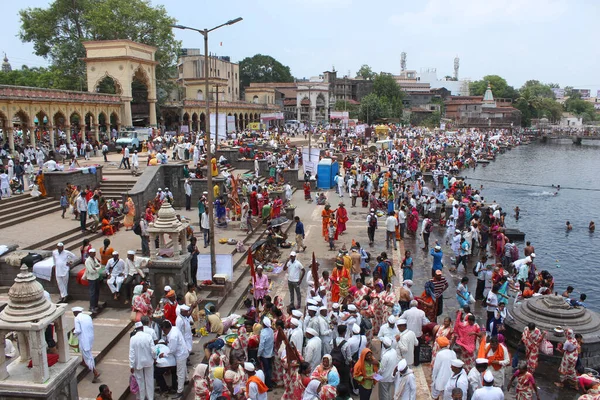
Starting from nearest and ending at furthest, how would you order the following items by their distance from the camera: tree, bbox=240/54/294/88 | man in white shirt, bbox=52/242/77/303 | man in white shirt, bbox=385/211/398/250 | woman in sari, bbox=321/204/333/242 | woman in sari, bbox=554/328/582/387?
woman in sari, bbox=554/328/582/387 → man in white shirt, bbox=52/242/77/303 → man in white shirt, bbox=385/211/398/250 → woman in sari, bbox=321/204/333/242 → tree, bbox=240/54/294/88

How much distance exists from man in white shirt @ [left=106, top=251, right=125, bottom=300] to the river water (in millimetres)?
13525

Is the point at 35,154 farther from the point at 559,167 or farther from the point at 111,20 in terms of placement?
the point at 559,167

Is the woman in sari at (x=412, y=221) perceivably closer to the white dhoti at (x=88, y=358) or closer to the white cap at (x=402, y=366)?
the white cap at (x=402, y=366)

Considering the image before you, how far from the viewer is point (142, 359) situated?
6918 millimetres

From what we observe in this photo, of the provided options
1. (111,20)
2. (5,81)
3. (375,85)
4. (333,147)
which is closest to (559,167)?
(333,147)

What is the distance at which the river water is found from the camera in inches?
739

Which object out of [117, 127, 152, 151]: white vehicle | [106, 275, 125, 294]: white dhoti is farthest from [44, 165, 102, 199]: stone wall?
[117, 127, 152, 151]: white vehicle

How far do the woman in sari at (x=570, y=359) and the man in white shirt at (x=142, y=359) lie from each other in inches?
271

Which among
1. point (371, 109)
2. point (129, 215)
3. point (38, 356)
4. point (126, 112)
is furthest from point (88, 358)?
point (371, 109)

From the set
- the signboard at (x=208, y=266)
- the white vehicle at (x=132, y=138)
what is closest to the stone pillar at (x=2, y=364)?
the signboard at (x=208, y=266)

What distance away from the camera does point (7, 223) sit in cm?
1446

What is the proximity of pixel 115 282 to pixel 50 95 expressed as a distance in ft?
72.5

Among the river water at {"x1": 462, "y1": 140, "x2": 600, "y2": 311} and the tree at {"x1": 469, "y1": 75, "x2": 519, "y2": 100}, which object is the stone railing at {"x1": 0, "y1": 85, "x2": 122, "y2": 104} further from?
the tree at {"x1": 469, "y1": 75, "x2": 519, "y2": 100}

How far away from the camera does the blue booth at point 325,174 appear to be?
25766 millimetres
